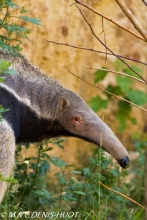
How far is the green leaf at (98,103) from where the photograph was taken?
10234 mm

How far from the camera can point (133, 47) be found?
11188 millimetres

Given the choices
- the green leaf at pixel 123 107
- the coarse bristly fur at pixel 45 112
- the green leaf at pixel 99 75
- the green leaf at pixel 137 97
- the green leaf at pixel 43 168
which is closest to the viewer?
the coarse bristly fur at pixel 45 112

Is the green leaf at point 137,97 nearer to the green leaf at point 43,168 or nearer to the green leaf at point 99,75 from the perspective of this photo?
the green leaf at point 99,75

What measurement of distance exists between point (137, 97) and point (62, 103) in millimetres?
4638

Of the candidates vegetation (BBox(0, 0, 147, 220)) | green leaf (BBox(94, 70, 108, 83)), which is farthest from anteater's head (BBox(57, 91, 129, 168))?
green leaf (BBox(94, 70, 108, 83))

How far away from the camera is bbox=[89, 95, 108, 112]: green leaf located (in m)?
10.2

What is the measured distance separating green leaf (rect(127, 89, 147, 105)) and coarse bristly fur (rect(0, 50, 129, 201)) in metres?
4.38

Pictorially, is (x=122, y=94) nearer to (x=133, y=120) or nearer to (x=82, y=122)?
(x=133, y=120)

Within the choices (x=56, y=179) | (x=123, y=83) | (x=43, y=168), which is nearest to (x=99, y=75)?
(x=123, y=83)

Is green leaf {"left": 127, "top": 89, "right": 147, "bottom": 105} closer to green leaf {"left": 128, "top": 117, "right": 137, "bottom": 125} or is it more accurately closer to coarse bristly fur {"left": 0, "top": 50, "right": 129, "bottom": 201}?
green leaf {"left": 128, "top": 117, "right": 137, "bottom": 125}

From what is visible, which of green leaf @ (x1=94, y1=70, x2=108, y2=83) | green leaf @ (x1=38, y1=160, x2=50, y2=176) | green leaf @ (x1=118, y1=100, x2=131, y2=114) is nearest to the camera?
green leaf @ (x1=38, y1=160, x2=50, y2=176)

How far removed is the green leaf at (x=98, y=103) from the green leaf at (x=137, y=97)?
447 mm

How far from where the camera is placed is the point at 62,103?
18.9 feet

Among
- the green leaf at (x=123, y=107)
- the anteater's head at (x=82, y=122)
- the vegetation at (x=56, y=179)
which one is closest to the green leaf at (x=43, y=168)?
the vegetation at (x=56, y=179)
